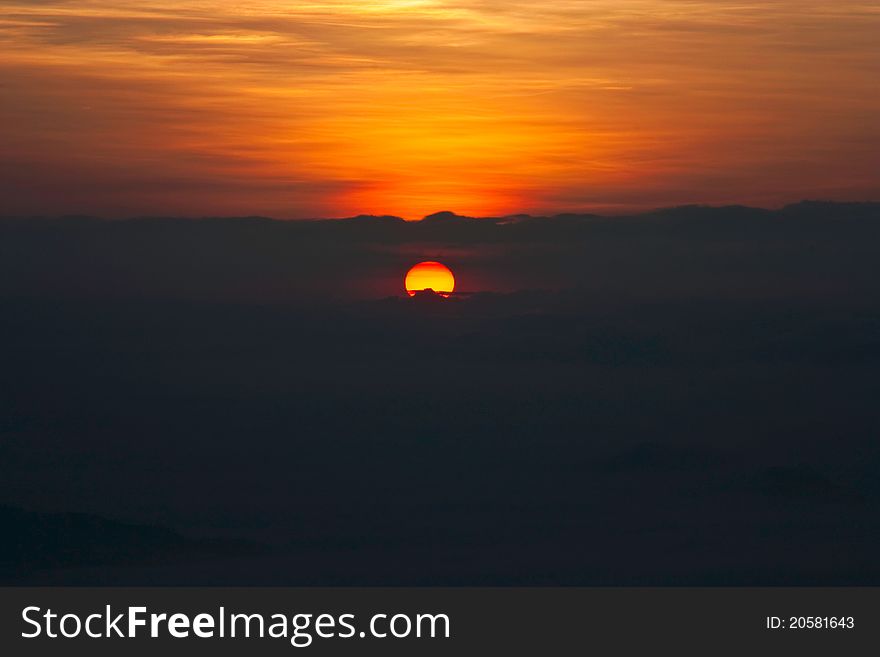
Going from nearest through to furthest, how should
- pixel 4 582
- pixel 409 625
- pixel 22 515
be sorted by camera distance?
pixel 409 625 < pixel 4 582 < pixel 22 515

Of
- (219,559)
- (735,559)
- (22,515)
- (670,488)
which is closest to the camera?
(735,559)

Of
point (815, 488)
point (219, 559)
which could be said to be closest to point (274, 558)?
point (219, 559)

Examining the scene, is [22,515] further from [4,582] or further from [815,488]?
[815,488]

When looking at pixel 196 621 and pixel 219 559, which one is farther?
pixel 219 559

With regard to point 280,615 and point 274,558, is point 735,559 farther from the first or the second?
point 280,615

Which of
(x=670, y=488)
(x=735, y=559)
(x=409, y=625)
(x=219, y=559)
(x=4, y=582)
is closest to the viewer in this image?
(x=409, y=625)

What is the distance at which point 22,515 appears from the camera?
595 feet

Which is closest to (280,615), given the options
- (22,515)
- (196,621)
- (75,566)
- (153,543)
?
(196,621)

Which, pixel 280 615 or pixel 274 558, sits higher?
pixel 274 558

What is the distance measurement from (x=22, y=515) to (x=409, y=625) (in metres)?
168

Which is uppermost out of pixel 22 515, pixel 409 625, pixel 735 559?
pixel 22 515

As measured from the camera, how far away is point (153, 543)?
502 ft

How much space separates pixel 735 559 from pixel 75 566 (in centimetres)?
8092

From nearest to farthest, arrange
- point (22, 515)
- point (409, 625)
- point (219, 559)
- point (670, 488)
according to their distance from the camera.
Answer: point (409, 625) < point (219, 559) < point (22, 515) < point (670, 488)
